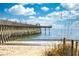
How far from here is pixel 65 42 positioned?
8.04 feet

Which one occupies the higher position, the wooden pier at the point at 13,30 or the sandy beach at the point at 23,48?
the wooden pier at the point at 13,30

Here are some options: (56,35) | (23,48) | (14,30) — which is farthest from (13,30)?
(56,35)

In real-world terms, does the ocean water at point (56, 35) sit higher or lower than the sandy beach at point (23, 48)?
higher

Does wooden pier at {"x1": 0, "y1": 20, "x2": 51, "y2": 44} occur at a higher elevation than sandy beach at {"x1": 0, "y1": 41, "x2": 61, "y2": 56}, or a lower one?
higher

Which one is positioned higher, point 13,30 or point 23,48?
point 13,30

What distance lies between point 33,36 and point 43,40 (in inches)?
4.8

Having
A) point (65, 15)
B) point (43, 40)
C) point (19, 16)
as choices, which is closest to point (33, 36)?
point (43, 40)

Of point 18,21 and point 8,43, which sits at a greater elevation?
point 18,21

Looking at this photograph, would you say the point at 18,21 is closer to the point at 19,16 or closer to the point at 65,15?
the point at 19,16

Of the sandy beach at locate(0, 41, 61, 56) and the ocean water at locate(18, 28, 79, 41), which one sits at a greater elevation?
the ocean water at locate(18, 28, 79, 41)

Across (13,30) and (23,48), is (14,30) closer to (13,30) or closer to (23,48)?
(13,30)

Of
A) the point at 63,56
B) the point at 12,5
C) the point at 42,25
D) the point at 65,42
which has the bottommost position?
the point at 63,56

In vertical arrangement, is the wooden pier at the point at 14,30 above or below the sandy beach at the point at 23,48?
above

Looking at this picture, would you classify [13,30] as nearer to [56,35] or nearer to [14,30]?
[14,30]
